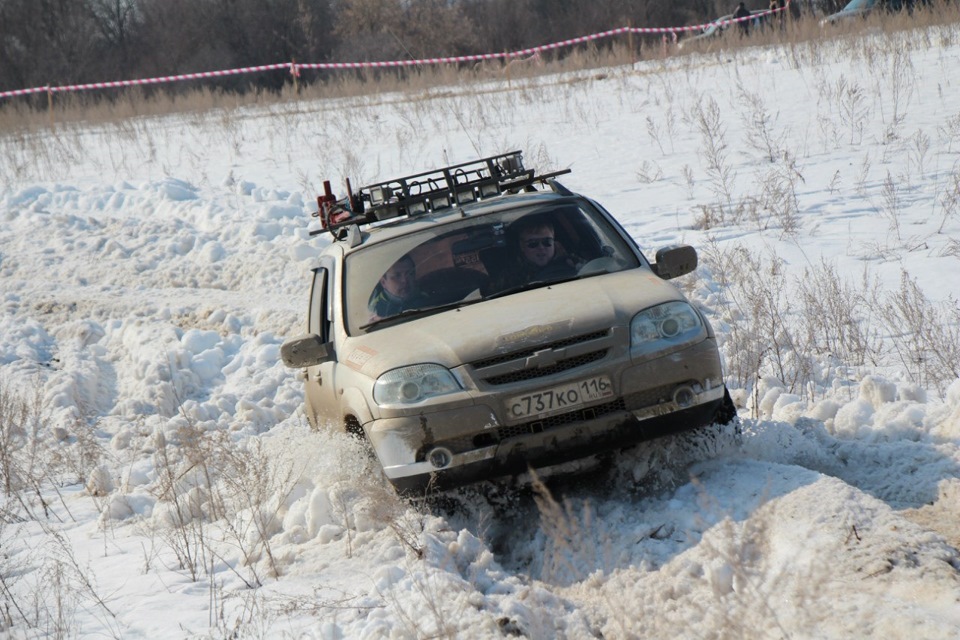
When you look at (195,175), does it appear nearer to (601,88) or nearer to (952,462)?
(601,88)

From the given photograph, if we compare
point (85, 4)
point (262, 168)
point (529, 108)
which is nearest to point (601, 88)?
point (529, 108)

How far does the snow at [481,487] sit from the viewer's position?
4.36 m

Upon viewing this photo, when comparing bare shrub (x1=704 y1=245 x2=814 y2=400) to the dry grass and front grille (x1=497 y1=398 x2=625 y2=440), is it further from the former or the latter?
the dry grass

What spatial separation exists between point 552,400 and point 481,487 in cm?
73

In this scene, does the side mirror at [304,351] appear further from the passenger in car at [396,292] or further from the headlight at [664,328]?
the headlight at [664,328]

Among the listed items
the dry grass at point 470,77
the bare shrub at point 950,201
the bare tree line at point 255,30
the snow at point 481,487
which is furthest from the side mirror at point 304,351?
the bare tree line at point 255,30

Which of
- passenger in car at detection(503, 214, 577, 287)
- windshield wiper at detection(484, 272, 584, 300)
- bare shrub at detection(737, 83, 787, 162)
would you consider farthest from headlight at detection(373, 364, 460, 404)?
bare shrub at detection(737, 83, 787, 162)

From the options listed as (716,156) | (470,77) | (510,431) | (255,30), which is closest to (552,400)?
(510,431)

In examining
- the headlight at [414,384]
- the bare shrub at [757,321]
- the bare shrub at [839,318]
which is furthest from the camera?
the bare shrub at [839,318]

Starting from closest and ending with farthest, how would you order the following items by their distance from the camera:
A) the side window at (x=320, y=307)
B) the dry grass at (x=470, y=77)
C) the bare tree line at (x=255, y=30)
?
the side window at (x=320, y=307)
the dry grass at (x=470, y=77)
the bare tree line at (x=255, y=30)

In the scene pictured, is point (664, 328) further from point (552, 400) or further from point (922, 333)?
point (922, 333)

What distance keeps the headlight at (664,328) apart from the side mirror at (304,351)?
1.80 metres

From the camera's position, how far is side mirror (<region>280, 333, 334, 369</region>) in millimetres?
6129

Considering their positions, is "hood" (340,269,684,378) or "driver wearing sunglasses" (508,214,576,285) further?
"driver wearing sunglasses" (508,214,576,285)
